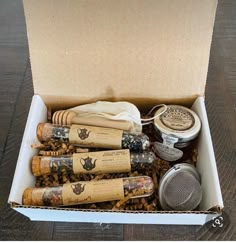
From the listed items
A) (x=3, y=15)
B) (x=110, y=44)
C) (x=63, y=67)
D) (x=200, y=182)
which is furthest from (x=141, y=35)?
(x=3, y=15)

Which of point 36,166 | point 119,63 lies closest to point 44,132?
point 36,166

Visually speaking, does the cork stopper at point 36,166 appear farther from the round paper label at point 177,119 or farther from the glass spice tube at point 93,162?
the round paper label at point 177,119

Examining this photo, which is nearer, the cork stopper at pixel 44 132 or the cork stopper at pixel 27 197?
the cork stopper at pixel 27 197

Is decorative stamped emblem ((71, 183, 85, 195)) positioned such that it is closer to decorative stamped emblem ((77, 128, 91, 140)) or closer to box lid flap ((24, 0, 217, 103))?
decorative stamped emblem ((77, 128, 91, 140))

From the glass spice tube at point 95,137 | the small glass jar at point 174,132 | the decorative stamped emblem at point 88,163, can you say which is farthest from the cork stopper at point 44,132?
the small glass jar at point 174,132

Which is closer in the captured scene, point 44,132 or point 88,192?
point 88,192

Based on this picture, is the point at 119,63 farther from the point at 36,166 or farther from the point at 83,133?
the point at 36,166

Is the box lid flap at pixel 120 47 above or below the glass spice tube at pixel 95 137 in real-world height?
above
